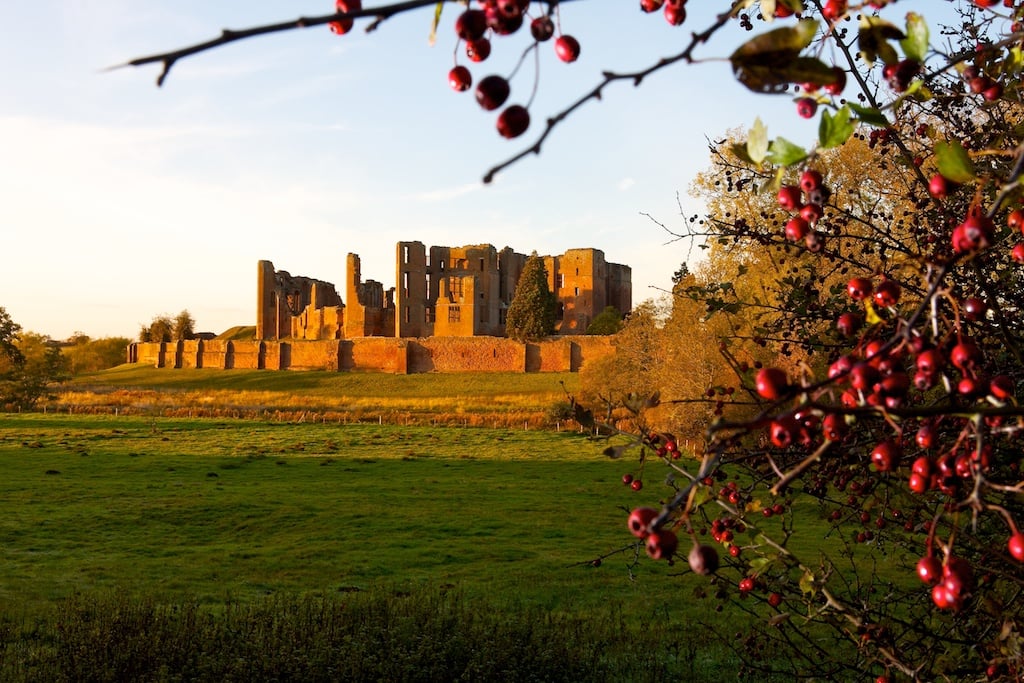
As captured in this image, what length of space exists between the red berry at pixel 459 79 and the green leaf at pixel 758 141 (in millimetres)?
464

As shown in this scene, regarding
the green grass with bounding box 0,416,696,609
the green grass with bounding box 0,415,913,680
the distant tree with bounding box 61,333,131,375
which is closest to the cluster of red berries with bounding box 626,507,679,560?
the green grass with bounding box 0,415,913,680

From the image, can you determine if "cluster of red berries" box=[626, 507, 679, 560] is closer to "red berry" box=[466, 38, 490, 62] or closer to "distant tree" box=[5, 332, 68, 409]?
"red berry" box=[466, 38, 490, 62]

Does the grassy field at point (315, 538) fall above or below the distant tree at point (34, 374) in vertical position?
below

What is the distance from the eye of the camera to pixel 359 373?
59062mm

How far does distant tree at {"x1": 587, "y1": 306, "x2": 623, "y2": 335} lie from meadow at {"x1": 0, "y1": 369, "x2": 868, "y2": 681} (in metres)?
34.7

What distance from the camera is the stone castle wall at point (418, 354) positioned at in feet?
186

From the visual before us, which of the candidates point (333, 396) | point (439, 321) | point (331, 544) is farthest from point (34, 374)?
point (331, 544)

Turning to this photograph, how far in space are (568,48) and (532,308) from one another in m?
56.5

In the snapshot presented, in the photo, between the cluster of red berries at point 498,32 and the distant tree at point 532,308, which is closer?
the cluster of red berries at point 498,32

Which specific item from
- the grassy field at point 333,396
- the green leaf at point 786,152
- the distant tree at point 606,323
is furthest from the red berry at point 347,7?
the distant tree at point 606,323

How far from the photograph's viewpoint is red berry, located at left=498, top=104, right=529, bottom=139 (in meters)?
1.19

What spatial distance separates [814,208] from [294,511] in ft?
52.4

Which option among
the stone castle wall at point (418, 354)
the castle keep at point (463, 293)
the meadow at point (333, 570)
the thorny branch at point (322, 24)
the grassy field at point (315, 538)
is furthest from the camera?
Result: the castle keep at point (463, 293)

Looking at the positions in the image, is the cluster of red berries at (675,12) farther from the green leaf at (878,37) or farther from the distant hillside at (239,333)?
the distant hillside at (239,333)
